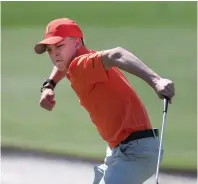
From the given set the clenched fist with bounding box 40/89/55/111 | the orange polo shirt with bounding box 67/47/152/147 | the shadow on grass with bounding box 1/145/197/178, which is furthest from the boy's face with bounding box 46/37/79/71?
the shadow on grass with bounding box 1/145/197/178

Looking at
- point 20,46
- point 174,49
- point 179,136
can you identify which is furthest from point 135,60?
point 20,46

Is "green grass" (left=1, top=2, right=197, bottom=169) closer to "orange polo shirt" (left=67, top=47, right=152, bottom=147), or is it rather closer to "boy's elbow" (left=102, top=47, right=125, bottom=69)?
"orange polo shirt" (left=67, top=47, right=152, bottom=147)

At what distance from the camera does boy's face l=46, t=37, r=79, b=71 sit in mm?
3295

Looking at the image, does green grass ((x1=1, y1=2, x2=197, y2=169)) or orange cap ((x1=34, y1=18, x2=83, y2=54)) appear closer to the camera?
orange cap ((x1=34, y1=18, x2=83, y2=54))

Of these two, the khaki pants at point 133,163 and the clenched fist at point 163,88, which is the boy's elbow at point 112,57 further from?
the khaki pants at point 133,163

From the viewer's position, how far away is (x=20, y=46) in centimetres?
822

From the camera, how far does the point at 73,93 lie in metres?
6.73

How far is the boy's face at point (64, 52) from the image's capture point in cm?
329

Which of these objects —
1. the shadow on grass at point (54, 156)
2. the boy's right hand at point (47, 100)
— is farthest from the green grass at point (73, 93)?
the boy's right hand at point (47, 100)

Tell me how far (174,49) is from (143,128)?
4.32 meters

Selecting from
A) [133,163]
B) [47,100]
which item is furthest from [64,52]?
[133,163]

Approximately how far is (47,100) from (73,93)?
3.15m

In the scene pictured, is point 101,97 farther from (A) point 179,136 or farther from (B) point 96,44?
(B) point 96,44

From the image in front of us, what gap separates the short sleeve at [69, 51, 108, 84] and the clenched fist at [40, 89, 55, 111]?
466mm
